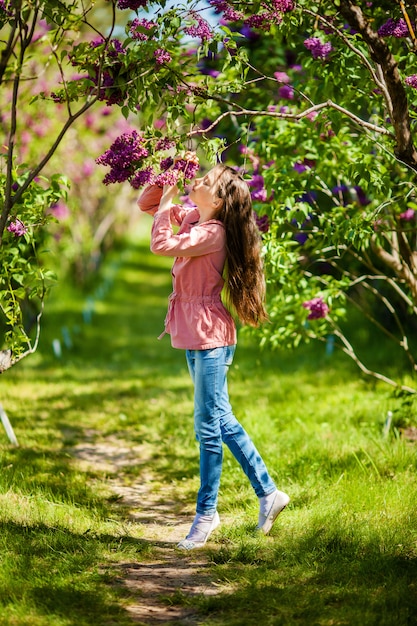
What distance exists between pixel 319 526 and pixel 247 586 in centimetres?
64

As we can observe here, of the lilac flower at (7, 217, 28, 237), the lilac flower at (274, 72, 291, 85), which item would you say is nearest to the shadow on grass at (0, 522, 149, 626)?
the lilac flower at (7, 217, 28, 237)

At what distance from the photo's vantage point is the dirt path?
303 cm

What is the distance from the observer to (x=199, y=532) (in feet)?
11.9

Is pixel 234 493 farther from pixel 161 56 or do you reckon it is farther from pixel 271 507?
pixel 161 56

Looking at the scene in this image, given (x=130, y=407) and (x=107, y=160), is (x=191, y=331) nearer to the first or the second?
(x=107, y=160)

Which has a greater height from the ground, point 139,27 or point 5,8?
point 5,8

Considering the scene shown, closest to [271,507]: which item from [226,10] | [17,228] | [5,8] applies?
[17,228]

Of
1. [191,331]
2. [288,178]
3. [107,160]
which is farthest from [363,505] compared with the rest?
[107,160]

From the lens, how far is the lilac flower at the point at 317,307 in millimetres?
4676

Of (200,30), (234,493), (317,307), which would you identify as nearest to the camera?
(200,30)

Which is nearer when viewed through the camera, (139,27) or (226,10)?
(139,27)

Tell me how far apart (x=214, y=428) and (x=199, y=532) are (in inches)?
20.1

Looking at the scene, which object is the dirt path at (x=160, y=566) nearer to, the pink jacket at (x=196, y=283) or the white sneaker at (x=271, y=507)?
the white sneaker at (x=271, y=507)

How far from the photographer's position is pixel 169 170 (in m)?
3.29
